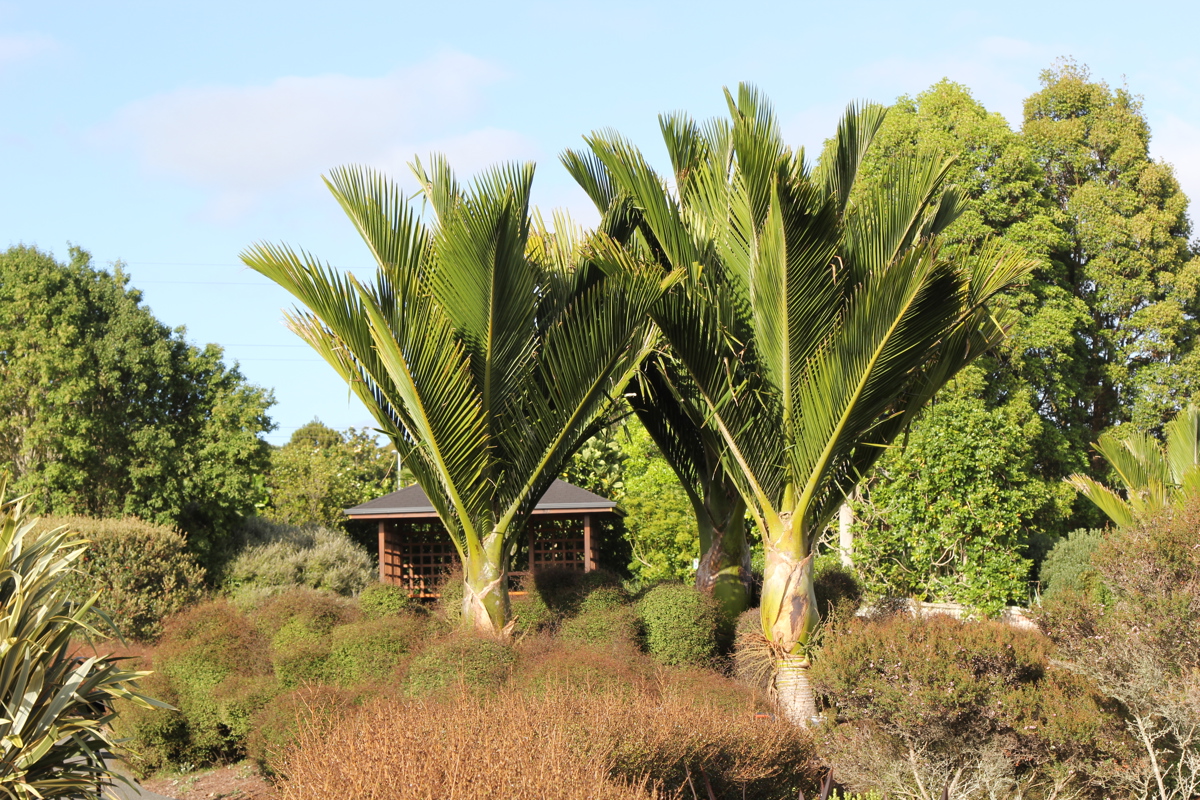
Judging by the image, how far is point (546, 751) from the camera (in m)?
4.46

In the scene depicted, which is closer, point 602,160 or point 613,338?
point 613,338

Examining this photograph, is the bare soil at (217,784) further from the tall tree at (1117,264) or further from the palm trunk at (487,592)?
the tall tree at (1117,264)

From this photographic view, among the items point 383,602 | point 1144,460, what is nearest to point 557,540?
point 383,602

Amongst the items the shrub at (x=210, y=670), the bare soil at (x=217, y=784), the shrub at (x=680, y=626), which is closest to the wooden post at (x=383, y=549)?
the shrub at (x=210, y=670)

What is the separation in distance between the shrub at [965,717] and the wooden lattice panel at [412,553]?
36.3ft

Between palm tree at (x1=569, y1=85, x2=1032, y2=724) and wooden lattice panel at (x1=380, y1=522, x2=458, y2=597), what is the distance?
31.3ft

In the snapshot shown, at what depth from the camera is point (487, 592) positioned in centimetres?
909

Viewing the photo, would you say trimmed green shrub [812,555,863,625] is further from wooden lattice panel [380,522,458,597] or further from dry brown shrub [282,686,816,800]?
wooden lattice panel [380,522,458,597]

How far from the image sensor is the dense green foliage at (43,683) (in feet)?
16.5

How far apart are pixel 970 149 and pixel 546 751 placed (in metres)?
19.4

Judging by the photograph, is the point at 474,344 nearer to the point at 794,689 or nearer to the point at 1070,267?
the point at 794,689

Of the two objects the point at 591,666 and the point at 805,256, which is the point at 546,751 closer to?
the point at 591,666

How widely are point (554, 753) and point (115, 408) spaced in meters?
17.8

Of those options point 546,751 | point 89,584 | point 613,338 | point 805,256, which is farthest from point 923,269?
point 89,584
